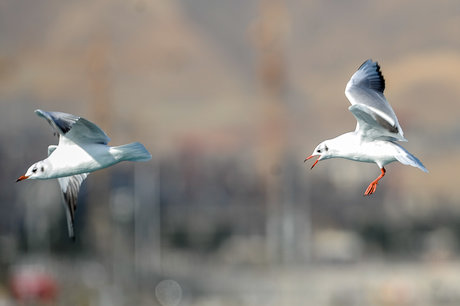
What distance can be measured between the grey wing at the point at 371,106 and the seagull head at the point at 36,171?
2.44 m

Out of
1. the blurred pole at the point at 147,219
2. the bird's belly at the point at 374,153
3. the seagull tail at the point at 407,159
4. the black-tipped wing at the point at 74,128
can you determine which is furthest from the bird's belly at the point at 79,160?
the blurred pole at the point at 147,219

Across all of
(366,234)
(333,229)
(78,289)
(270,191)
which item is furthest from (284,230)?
(78,289)

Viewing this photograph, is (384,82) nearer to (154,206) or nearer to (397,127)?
(397,127)

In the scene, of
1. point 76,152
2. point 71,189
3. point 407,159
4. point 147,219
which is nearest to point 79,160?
point 76,152

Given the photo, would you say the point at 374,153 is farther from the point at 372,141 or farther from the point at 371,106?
the point at 371,106

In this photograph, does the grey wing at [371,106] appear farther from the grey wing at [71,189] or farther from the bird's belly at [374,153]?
the grey wing at [71,189]

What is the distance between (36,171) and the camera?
7918 mm

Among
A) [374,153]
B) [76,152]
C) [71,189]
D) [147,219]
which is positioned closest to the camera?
[374,153]

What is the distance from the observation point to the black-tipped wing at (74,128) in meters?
7.93

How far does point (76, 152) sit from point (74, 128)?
0.70ft

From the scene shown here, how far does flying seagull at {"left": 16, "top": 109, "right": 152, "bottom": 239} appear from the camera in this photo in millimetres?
7828

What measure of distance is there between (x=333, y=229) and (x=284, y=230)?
47463 millimetres

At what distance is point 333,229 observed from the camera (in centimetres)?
19838

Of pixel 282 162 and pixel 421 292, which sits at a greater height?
pixel 282 162
